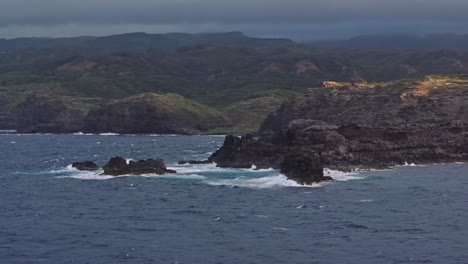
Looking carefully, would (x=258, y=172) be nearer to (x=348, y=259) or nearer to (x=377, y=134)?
(x=377, y=134)

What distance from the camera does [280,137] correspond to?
139 meters

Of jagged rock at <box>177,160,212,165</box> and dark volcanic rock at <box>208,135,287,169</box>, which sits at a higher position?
dark volcanic rock at <box>208,135,287,169</box>

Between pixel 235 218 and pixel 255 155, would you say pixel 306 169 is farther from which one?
pixel 235 218

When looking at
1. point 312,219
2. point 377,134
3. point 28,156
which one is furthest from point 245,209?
point 28,156

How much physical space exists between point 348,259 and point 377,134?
8268 cm

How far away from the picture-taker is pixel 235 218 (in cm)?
7862

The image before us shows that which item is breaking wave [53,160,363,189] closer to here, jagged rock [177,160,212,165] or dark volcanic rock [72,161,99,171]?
dark volcanic rock [72,161,99,171]

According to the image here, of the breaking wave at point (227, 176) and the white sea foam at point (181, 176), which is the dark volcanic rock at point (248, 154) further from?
the white sea foam at point (181, 176)

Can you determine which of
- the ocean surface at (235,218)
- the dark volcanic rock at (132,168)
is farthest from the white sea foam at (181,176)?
the dark volcanic rock at (132,168)

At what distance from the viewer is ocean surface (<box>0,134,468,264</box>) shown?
2431 inches

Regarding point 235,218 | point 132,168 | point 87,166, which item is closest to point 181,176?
point 132,168

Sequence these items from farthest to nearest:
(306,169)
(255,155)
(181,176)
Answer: (255,155), (181,176), (306,169)

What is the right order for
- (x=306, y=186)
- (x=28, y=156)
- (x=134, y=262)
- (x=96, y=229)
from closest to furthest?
(x=134, y=262) < (x=96, y=229) < (x=306, y=186) < (x=28, y=156)

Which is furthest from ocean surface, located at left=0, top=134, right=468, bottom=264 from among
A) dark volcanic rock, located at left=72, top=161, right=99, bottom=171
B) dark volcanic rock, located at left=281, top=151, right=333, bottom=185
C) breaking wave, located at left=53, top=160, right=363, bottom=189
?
dark volcanic rock, located at left=72, top=161, right=99, bottom=171
